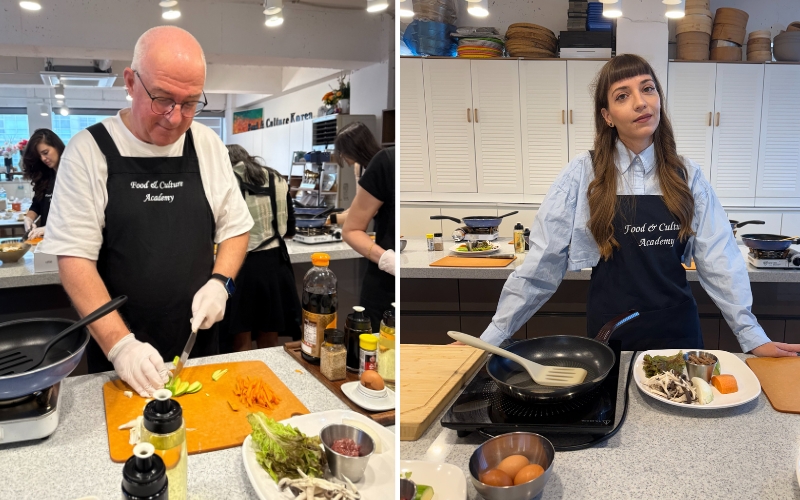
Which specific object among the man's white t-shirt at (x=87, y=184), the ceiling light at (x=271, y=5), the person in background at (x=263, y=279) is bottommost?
the person in background at (x=263, y=279)

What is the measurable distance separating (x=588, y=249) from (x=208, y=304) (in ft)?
2.40

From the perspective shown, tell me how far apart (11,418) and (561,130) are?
3.54 metres

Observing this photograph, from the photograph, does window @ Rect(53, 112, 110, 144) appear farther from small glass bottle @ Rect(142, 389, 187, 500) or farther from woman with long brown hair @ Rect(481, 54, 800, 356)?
woman with long brown hair @ Rect(481, 54, 800, 356)

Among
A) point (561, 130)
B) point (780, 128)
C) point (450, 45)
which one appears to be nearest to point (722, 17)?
point (780, 128)

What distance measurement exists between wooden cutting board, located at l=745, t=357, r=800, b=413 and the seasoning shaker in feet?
2.64

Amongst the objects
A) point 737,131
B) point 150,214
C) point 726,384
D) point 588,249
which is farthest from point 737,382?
point 737,131

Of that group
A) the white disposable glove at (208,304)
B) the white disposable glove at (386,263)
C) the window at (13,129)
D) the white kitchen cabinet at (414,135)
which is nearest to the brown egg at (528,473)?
the white disposable glove at (208,304)

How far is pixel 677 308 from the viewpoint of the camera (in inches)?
49.1

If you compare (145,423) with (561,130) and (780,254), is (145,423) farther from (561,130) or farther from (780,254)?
(561,130)

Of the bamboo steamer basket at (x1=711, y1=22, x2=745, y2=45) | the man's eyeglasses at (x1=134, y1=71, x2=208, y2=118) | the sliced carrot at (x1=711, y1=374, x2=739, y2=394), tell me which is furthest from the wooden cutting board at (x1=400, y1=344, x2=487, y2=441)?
the bamboo steamer basket at (x1=711, y1=22, x2=745, y2=45)

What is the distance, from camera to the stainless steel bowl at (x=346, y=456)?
0.60 meters

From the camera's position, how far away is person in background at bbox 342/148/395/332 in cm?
121

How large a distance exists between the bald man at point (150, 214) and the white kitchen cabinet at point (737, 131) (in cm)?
365

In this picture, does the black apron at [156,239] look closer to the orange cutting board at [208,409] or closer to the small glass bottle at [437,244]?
the orange cutting board at [208,409]
